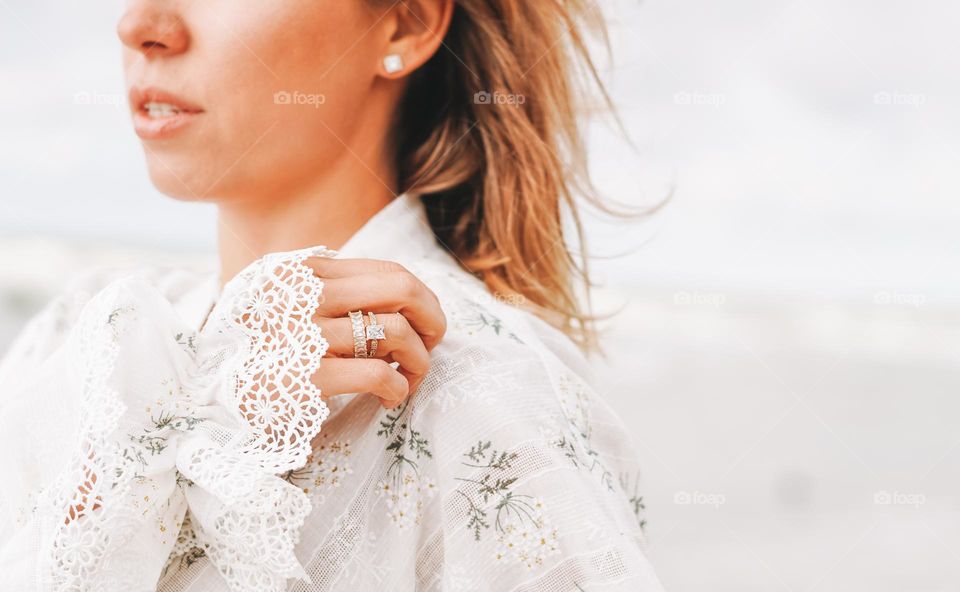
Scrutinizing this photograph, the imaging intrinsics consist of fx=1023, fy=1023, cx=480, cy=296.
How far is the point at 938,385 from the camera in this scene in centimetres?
618

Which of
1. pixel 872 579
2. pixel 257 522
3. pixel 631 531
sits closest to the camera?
pixel 257 522

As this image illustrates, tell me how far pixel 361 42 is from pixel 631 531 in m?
0.58

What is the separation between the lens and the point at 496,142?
1270mm

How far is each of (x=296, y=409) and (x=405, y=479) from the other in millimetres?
129

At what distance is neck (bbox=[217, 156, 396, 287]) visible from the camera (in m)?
1.15

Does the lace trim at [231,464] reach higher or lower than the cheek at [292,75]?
lower

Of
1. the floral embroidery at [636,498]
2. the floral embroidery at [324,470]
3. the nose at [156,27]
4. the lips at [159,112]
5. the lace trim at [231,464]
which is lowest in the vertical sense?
the floral embroidery at [636,498]

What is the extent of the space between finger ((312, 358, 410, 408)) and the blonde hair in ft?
1.49

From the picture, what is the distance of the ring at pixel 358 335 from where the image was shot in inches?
30.4

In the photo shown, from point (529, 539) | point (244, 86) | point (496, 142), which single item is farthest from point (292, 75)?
point (529, 539)

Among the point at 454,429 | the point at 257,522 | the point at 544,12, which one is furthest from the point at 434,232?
the point at 257,522

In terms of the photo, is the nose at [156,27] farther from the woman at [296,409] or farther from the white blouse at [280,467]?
the white blouse at [280,467]

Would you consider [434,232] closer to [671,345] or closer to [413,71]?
[413,71]

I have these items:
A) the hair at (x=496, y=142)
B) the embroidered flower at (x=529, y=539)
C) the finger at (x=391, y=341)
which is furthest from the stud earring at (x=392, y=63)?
the embroidered flower at (x=529, y=539)
